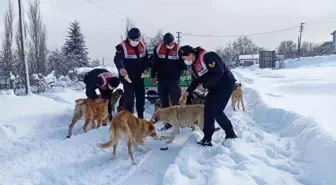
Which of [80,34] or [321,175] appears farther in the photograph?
[80,34]

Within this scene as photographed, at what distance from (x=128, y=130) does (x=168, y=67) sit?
2340 millimetres

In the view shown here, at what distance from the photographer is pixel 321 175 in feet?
11.6

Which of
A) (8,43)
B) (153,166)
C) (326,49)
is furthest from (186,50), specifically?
(326,49)

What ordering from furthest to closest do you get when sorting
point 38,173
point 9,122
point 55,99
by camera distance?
point 55,99, point 9,122, point 38,173

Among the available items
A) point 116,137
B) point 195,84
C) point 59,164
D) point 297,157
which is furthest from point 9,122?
point 297,157

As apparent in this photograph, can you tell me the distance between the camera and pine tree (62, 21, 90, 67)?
110 feet

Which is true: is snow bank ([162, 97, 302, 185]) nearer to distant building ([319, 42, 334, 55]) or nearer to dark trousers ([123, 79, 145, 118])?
dark trousers ([123, 79, 145, 118])

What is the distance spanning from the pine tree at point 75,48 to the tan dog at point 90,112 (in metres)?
27.5

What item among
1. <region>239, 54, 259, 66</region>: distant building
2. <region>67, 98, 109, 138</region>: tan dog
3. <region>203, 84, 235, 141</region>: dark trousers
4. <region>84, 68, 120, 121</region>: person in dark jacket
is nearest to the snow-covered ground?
<region>203, 84, 235, 141</region>: dark trousers

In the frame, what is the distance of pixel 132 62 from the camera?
6.17 meters

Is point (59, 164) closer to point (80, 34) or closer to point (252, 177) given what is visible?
point (252, 177)

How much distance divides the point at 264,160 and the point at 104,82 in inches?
187

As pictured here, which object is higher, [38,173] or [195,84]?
[195,84]

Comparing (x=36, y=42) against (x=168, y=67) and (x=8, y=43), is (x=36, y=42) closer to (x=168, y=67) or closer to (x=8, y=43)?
(x=8, y=43)
